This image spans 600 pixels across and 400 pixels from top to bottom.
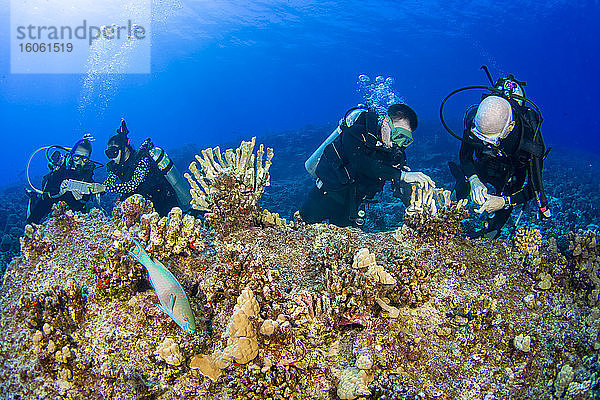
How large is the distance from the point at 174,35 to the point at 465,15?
171ft

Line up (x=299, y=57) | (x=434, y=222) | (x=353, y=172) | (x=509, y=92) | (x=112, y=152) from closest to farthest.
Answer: (x=434, y=222) → (x=509, y=92) → (x=353, y=172) → (x=112, y=152) → (x=299, y=57)

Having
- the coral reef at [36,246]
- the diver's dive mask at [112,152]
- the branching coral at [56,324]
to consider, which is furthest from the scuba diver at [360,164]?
the diver's dive mask at [112,152]

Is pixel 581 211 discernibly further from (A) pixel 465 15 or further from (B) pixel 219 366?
(A) pixel 465 15

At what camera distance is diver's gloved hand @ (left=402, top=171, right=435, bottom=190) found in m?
4.16

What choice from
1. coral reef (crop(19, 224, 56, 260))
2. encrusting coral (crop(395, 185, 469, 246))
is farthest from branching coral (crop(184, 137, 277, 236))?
coral reef (crop(19, 224, 56, 260))

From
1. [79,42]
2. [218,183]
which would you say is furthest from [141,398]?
[79,42]

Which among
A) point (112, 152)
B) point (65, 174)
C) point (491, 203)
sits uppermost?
point (65, 174)

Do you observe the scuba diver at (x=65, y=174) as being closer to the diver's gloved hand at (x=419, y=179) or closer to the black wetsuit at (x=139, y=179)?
the black wetsuit at (x=139, y=179)

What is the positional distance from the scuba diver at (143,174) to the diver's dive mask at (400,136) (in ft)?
19.8

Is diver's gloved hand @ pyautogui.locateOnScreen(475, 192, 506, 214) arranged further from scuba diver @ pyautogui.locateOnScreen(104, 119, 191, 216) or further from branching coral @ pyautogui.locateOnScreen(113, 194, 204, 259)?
scuba diver @ pyautogui.locateOnScreen(104, 119, 191, 216)

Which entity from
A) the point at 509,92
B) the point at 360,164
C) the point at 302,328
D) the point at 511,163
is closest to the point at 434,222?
the point at 360,164

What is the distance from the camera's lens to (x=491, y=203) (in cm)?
436

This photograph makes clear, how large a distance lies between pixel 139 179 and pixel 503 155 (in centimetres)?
798

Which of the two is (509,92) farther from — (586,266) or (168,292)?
(168,292)
